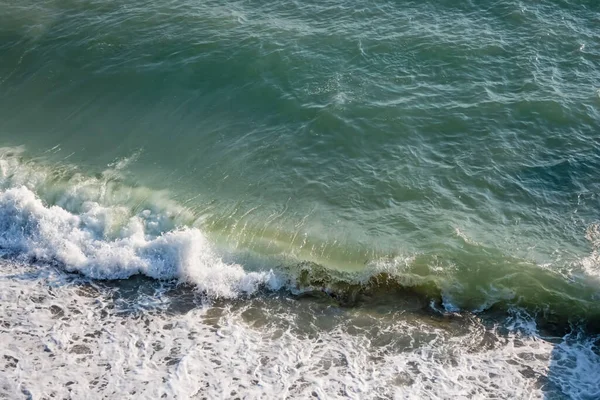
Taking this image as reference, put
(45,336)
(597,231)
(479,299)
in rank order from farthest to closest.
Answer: (597,231) < (479,299) < (45,336)

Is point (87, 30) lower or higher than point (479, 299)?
higher

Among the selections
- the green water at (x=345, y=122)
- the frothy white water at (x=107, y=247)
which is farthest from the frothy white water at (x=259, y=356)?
the green water at (x=345, y=122)

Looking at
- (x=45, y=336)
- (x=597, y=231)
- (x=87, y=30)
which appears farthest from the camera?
(x=87, y=30)

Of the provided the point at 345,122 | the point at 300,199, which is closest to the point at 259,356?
the point at 300,199

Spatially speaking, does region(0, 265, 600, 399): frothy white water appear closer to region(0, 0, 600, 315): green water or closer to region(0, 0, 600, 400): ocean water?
region(0, 0, 600, 400): ocean water

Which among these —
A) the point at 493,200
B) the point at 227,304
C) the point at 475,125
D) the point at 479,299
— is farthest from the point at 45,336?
the point at 475,125

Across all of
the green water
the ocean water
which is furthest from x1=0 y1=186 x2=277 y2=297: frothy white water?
the green water

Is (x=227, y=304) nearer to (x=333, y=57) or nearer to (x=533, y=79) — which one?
(x=333, y=57)
